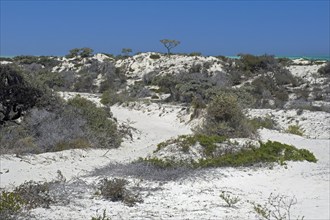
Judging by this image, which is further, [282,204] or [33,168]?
[33,168]

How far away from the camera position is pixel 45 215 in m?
6.79

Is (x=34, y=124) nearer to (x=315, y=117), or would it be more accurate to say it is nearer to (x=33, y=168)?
(x=33, y=168)

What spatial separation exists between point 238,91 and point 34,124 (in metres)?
12.5

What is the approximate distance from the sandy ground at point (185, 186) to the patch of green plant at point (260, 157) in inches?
12.6

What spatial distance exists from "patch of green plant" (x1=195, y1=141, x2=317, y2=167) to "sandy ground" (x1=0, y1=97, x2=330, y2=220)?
12.6 inches

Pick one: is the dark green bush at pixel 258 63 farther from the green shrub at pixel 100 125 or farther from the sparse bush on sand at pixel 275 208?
the sparse bush on sand at pixel 275 208

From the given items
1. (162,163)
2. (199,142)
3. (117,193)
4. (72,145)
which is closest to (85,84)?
(72,145)

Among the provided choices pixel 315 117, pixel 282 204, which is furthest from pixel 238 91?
pixel 282 204

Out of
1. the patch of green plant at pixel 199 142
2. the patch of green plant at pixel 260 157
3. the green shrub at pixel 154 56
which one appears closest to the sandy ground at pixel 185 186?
the patch of green plant at pixel 260 157

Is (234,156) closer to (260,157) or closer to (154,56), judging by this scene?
(260,157)

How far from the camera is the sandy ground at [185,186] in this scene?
7.40 metres

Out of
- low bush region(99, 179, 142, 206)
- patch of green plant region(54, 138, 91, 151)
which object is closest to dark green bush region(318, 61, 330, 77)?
patch of green plant region(54, 138, 91, 151)

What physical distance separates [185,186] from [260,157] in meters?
3.44

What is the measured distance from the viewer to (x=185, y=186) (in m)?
9.29
